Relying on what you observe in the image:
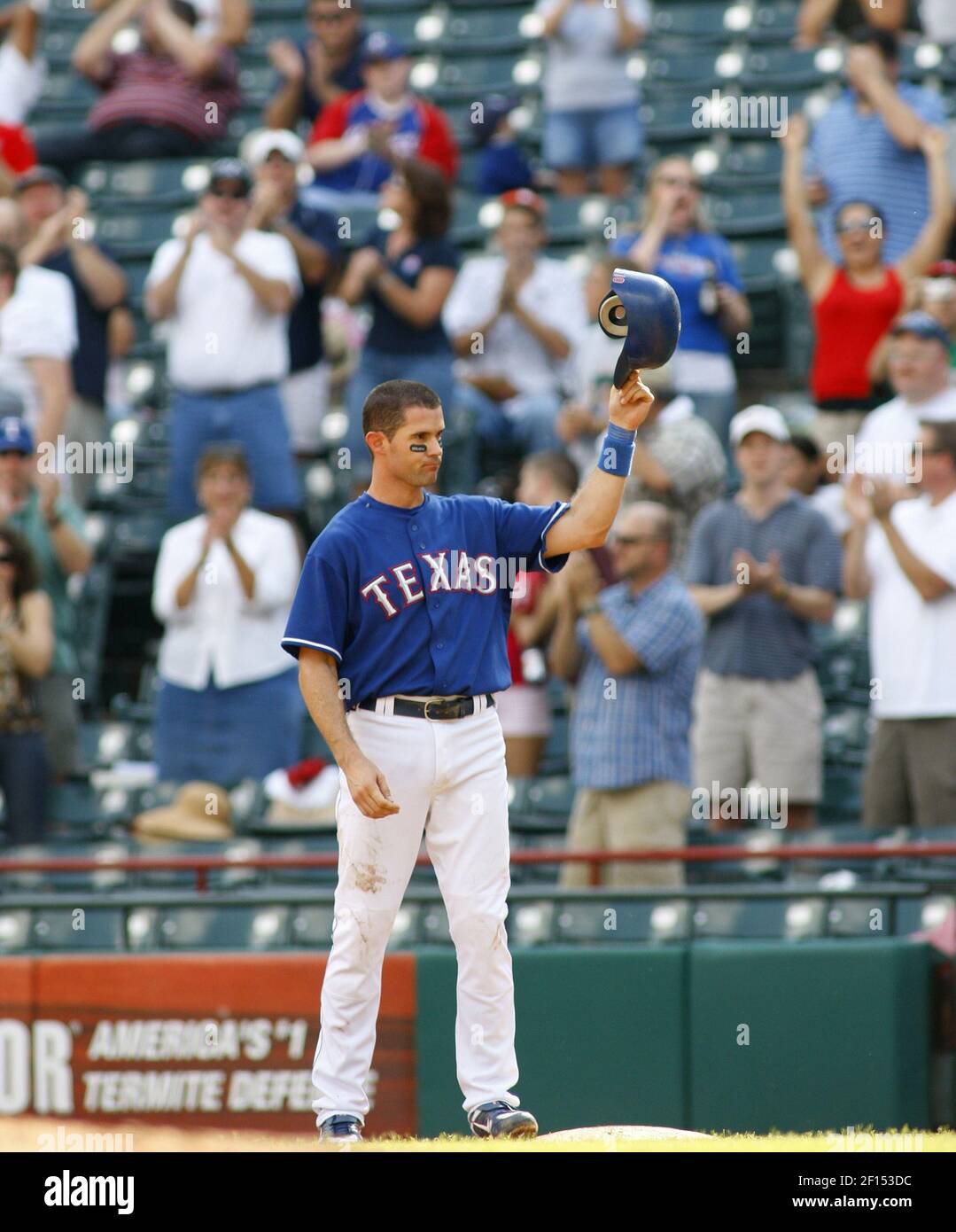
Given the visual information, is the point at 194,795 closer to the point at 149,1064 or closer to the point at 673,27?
the point at 149,1064

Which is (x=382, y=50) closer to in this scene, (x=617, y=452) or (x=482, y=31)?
(x=482, y=31)

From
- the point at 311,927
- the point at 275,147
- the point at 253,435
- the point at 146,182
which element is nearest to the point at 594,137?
the point at 275,147

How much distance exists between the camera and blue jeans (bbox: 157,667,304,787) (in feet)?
29.8

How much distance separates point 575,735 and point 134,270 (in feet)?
18.7

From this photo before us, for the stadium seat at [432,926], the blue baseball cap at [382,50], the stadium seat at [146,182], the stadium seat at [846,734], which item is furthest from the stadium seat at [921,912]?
the stadium seat at [146,182]

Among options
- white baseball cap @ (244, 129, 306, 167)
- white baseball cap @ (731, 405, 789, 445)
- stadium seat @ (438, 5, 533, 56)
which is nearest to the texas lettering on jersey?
white baseball cap @ (731, 405, 789, 445)

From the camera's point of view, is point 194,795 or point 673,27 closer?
point 194,795

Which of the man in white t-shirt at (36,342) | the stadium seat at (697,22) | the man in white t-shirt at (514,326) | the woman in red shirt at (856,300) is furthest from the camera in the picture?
the stadium seat at (697,22)

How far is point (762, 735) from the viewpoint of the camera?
8227 millimetres

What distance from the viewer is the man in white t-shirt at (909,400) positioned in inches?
337

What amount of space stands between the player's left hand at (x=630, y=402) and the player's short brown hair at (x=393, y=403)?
43 cm

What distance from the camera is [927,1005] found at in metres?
6.97

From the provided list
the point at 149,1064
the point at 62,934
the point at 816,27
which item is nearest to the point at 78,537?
the point at 62,934

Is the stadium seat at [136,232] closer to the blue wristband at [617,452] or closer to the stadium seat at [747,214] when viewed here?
the stadium seat at [747,214]
